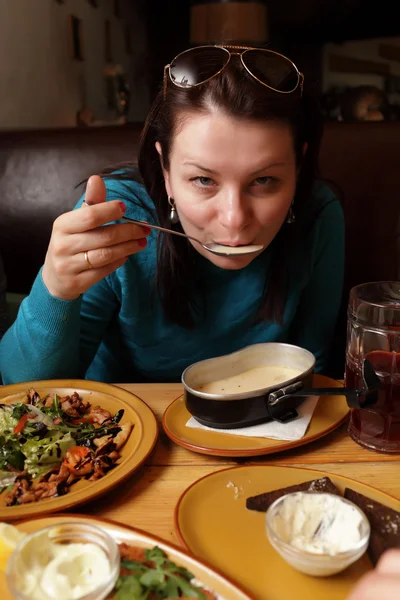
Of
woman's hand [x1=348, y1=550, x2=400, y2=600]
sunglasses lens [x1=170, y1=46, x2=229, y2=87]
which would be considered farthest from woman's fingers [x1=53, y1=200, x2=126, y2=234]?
woman's hand [x1=348, y1=550, x2=400, y2=600]

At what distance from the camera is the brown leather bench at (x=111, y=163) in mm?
2395

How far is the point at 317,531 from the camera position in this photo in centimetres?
83

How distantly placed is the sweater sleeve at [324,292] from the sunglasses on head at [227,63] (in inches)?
23.0

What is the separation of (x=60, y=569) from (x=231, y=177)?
33.3 inches

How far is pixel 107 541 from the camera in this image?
771 millimetres

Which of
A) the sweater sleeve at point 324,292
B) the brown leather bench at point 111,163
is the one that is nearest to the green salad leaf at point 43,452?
the sweater sleeve at point 324,292

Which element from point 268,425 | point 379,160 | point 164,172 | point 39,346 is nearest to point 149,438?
point 268,425

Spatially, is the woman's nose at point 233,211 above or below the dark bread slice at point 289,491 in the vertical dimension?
above

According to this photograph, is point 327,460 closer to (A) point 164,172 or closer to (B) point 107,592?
(B) point 107,592

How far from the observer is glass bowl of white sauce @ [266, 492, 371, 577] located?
76 centimetres

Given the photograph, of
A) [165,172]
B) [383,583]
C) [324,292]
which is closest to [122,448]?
[383,583]

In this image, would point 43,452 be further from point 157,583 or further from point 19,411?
point 157,583

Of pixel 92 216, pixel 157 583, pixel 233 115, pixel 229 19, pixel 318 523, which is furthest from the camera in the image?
pixel 229 19

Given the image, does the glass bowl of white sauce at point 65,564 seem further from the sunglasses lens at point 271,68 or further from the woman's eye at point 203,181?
the sunglasses lens at point 271,68
